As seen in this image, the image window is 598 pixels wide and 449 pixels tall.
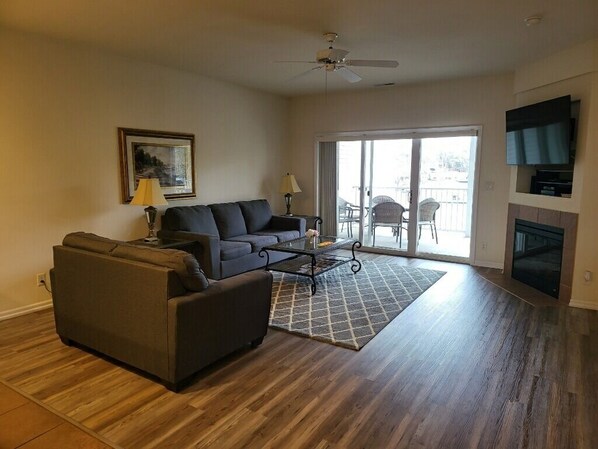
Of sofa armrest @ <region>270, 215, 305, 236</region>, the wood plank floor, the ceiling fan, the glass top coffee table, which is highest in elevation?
the ceiling fan

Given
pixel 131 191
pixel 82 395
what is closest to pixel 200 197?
pixel 131 191

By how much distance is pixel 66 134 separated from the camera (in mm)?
4094

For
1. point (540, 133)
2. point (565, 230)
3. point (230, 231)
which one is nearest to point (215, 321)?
point (230, 231)

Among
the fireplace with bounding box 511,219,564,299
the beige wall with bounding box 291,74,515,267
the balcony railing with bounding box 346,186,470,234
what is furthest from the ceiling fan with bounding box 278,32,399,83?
the balcony railing with bounding box 346,186,470,234

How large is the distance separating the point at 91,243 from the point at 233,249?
2.08 m

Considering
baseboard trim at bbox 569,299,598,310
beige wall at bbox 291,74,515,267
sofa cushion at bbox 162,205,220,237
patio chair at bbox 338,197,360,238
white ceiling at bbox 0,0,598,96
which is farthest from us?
patio chair at bbox 338,197,360,238

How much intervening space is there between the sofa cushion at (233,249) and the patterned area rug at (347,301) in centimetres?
56

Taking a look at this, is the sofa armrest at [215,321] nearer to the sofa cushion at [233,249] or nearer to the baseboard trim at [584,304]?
the sofa cushion at [233,249]

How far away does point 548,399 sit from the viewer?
2.52m

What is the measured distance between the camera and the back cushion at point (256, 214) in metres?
6.06

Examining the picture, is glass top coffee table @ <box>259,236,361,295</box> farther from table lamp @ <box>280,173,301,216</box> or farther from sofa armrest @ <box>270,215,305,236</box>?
table lamp @ <box>280,173,301,216</box>

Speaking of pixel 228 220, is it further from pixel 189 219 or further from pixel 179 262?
pixel 179 262

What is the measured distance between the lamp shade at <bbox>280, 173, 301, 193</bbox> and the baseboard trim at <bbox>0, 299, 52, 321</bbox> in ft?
12.7

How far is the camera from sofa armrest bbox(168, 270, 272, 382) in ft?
8.17
